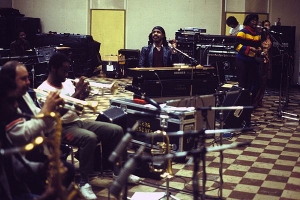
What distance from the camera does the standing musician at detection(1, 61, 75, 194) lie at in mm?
3641

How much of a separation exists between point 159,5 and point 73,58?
315cm

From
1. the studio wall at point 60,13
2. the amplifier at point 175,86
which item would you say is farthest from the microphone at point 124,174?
the studio wall at point 60,13

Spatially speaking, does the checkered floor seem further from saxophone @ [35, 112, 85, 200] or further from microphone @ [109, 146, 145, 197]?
microphone @ [109, 146, 145, 197]

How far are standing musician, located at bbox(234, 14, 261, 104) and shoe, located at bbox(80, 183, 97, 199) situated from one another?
4154 millimetres

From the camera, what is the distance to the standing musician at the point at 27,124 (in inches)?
143

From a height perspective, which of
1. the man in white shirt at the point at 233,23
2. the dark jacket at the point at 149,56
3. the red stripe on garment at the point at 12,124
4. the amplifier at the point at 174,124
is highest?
the man in white shirt at the point at 233,23

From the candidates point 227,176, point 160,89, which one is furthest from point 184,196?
point 160,89

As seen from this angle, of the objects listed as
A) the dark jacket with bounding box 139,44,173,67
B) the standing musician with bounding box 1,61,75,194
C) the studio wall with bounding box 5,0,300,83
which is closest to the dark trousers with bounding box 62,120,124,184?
the standing musician with bounding box 1,61,75,194

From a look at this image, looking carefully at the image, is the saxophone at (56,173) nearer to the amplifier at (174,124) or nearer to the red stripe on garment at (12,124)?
the red stripe on garment at (12,124)

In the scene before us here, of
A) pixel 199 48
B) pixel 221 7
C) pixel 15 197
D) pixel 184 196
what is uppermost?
pixel 221 7

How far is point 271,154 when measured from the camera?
6.56 meters

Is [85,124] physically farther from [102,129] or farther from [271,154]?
[271,154]

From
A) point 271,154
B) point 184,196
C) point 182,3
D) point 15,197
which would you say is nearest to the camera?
point 15,197

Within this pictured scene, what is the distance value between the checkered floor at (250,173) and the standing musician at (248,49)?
2.71 feet
